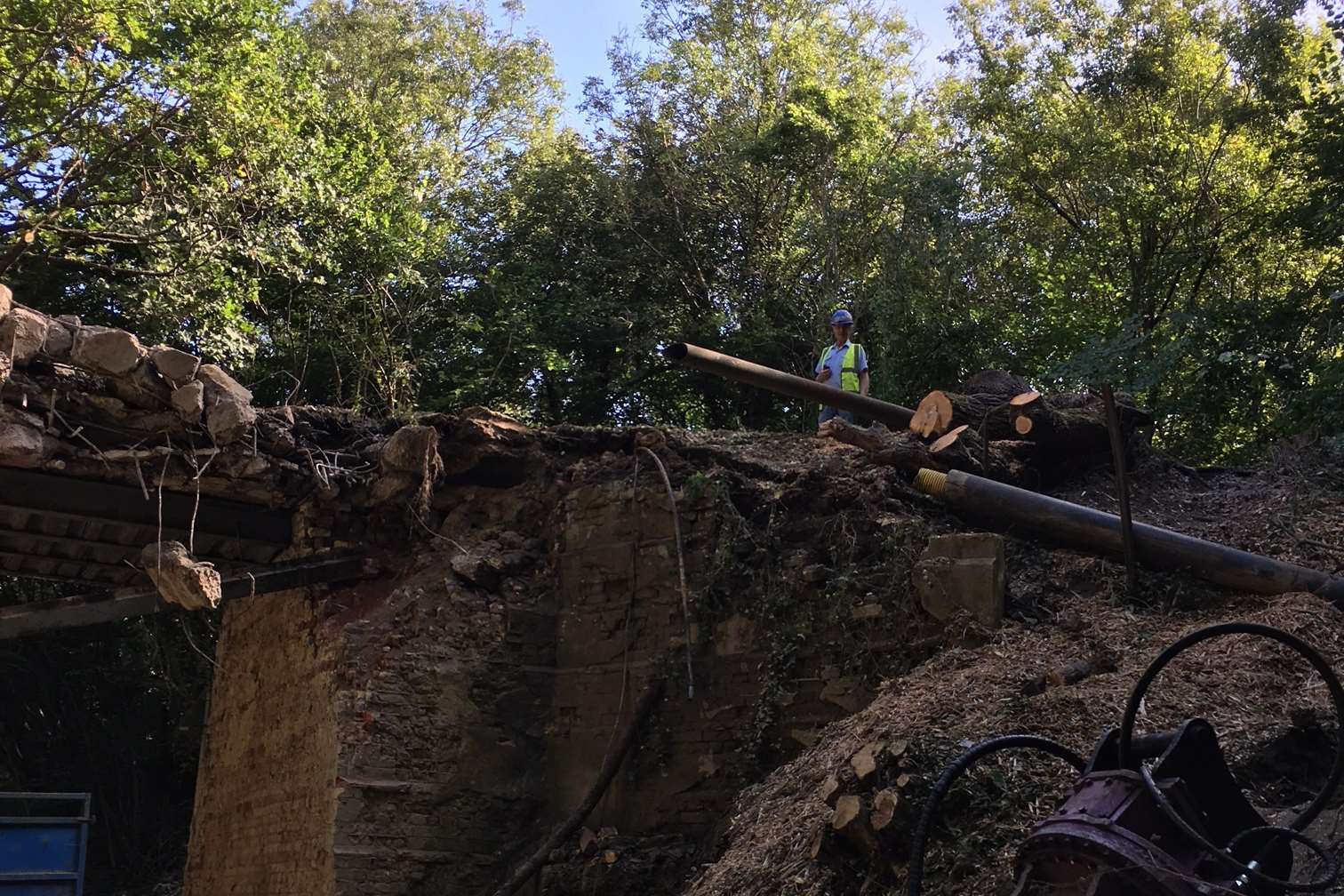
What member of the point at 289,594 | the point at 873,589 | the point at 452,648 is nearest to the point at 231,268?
the point at 289,594

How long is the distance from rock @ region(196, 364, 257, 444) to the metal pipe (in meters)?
4.46

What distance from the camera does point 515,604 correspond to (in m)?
8.83

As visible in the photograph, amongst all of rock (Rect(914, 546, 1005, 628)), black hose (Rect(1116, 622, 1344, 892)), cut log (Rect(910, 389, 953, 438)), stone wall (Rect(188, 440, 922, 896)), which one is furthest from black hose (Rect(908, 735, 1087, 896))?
cut log (Rect(910, 389, 953, 438))

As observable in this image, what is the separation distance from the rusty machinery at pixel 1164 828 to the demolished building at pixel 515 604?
197cm

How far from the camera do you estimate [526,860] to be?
26.8 feet

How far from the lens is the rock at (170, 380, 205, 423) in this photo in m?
7.58

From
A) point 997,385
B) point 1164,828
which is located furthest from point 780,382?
point 1164,828

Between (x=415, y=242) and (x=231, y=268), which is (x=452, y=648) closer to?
(x=231, y=268)

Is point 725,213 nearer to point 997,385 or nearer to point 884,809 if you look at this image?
point 997,385

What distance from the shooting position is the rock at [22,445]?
703 centimetres

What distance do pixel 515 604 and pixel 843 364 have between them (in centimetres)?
357

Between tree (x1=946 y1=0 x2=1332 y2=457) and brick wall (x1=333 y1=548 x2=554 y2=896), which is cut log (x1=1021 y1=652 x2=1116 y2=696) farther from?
tree (x1=946 y1=0 x2=1332 y2=457)

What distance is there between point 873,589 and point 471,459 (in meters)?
3.24

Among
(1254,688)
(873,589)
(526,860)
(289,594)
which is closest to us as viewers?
(1254,688)
